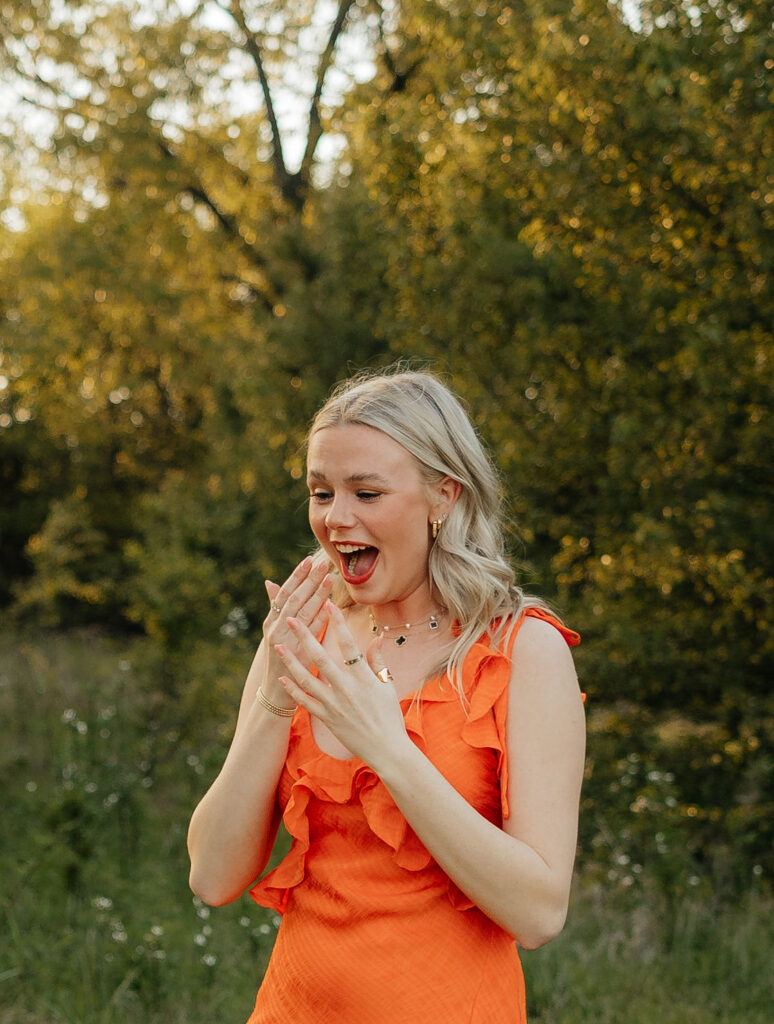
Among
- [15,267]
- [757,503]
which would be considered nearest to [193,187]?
[15,267]

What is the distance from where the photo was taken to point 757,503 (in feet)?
18.2

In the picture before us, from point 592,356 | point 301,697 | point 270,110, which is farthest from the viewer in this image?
point 270,110

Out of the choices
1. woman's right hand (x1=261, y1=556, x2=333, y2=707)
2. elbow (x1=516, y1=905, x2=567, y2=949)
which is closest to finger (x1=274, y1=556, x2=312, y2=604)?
woman's right hand (x1=261, y1=556, x2=333, y2=707)

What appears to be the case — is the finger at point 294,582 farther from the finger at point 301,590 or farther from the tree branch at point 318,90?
the tree branch at point 318,90

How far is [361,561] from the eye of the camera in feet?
7.36

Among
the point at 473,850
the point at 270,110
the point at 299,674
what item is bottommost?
the point at 473,850

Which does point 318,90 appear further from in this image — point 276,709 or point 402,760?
point 402,760

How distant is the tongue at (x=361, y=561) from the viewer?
2.24m

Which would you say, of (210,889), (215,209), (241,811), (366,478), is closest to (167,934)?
(210,889)

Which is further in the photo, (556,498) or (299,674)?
(556,498)

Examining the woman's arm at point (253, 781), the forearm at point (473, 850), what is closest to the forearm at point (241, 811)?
the woman's arm at point (253, 781)

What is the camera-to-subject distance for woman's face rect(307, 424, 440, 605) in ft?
7.17

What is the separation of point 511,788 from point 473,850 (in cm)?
17

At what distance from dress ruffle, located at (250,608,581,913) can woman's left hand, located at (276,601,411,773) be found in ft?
0.62
